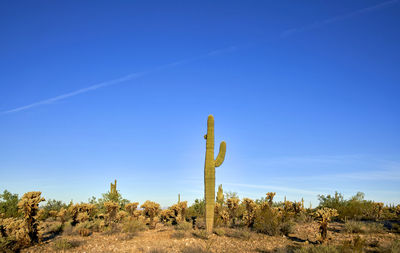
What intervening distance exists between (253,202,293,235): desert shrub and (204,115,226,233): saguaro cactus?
9.01 feet

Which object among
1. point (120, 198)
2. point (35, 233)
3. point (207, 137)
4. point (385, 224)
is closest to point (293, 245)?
point (207, 137)

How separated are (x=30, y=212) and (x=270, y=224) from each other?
12.5 metres

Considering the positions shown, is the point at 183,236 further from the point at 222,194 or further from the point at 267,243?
the point at 222,194

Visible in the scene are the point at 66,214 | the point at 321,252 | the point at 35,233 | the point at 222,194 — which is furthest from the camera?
the point at 222,194

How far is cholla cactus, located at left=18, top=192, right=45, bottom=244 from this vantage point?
44.5ft

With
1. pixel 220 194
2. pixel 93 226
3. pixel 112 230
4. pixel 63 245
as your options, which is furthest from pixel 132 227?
pixel 220 194

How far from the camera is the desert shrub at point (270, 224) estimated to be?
15742mm

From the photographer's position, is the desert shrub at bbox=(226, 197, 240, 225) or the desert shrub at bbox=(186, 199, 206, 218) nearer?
the desert shrub at bbox=(226, 197, 240, 225)

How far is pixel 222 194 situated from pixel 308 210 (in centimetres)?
948

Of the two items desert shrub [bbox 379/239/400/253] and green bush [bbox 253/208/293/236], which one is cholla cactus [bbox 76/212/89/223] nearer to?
green bush [bbox 253/208/293/236]

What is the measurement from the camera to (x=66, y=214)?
78.4 ft

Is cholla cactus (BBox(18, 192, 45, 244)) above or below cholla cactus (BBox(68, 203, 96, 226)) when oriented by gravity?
above

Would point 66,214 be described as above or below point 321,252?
below

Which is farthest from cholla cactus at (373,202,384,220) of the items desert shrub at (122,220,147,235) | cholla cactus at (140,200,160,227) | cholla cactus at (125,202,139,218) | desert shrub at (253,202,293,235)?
cholla cactus at (125,202,139,218)
